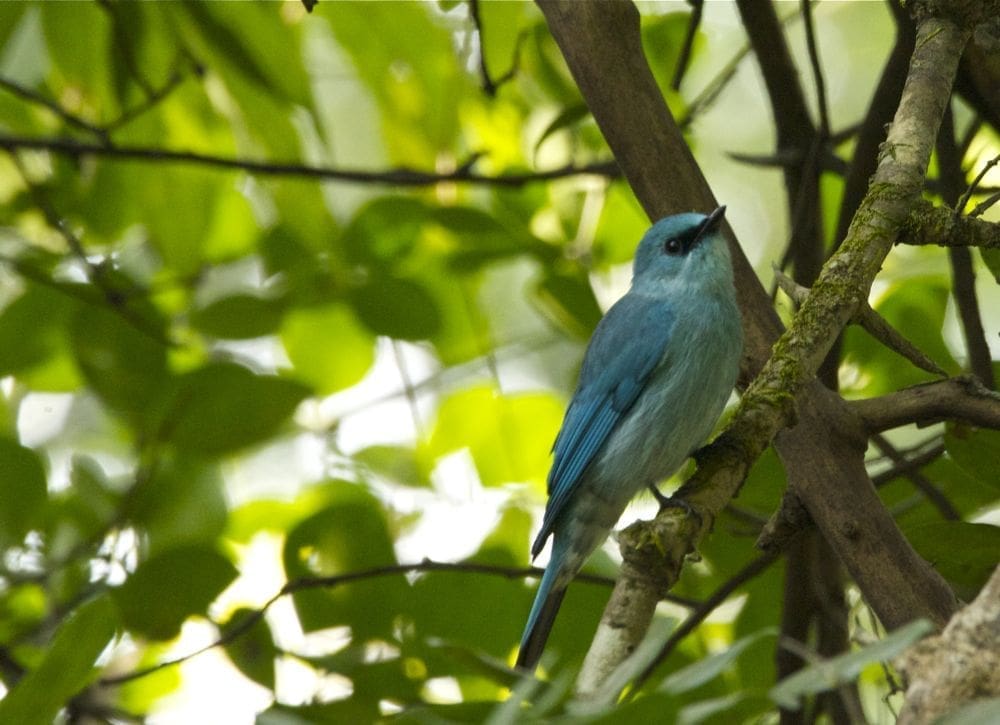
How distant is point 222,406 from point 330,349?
0.74m

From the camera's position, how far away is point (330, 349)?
454cm

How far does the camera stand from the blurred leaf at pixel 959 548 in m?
2.91

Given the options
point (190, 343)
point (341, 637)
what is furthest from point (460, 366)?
point (341, 637)

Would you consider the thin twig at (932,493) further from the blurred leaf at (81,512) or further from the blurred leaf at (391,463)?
the blurred leaf at (81,512)

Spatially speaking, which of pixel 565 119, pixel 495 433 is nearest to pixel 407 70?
pixel 565 119

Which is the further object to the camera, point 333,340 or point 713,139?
point 713,139

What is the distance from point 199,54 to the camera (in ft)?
12.6

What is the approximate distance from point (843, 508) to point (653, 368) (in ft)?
3.53

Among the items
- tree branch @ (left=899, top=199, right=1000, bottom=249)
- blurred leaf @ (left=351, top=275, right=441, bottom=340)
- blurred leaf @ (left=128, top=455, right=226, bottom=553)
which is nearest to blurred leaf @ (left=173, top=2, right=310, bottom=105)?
blurred leaf @ (left=351, top=275, right=441, bottom=340)

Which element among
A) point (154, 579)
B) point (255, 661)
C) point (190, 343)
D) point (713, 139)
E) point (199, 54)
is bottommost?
point (255, 661)

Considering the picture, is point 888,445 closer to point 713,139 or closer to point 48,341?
point 48,341

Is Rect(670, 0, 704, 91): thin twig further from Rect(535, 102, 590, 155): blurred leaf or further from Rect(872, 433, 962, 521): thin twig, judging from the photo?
Rect(872, 433, 962, 521): thin twig

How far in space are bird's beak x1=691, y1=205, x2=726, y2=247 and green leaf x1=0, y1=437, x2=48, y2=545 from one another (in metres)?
2.09

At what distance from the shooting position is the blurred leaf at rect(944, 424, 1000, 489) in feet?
9.69
